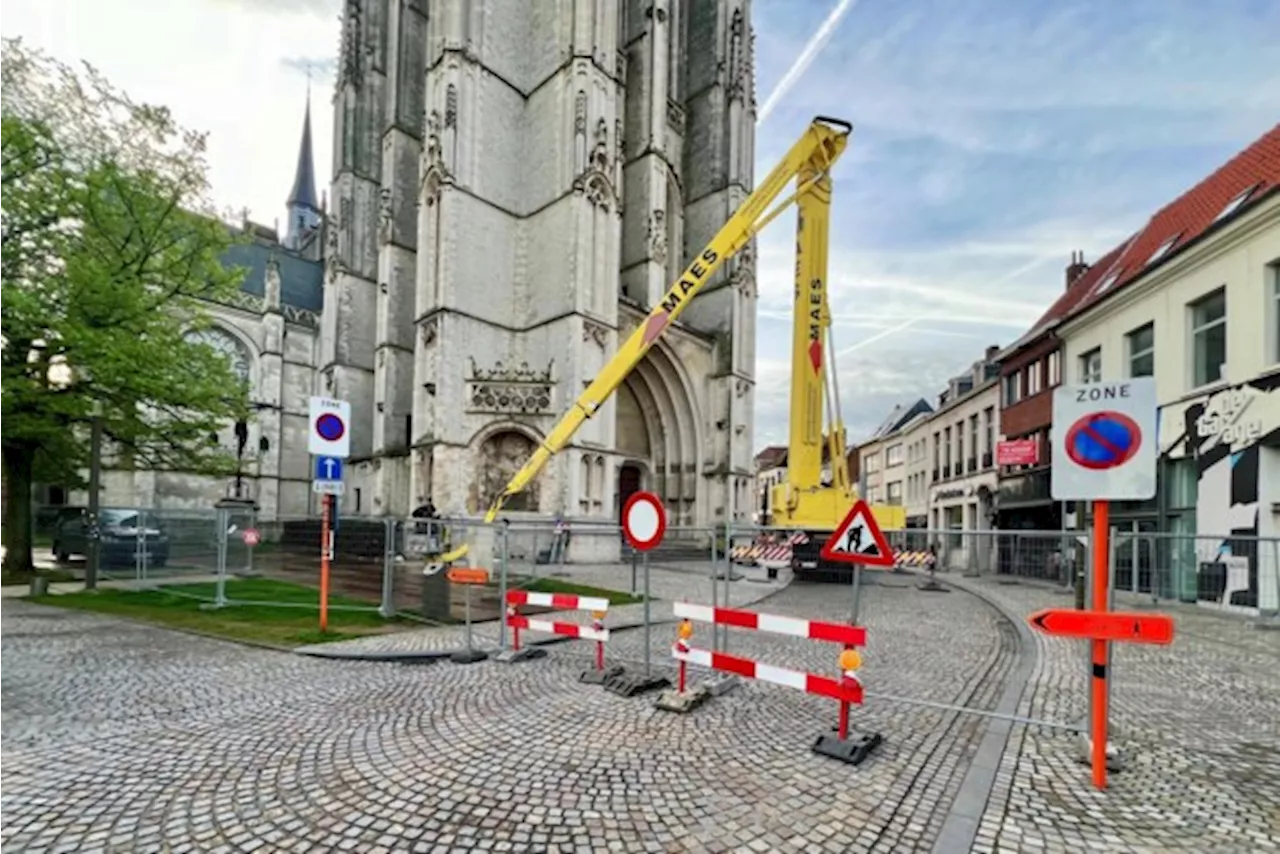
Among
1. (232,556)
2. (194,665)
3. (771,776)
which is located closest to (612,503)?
(232,556)

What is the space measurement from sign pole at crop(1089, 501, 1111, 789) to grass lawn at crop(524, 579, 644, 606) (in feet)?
26.2

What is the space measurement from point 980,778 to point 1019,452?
74.1 feet

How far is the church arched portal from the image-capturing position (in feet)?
94.8

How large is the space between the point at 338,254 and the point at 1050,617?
33.4 meters

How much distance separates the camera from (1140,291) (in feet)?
53.0

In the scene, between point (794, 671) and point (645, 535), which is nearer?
point (794, 671)

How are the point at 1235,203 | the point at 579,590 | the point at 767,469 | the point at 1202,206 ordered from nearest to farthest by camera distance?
1. the point at 579,590
2. the point at 1235,203
3. the point at 1202,206
4. the point at 767,469

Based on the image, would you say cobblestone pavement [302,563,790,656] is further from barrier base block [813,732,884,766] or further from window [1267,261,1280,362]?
window [1267,261,1280,362]

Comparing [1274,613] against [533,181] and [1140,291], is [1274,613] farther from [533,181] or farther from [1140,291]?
[533,181]

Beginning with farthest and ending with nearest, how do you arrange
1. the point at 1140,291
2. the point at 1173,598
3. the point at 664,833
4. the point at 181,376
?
the point at 1140,291
the point at 181,376
the point at 1173,598
the point at 664,833

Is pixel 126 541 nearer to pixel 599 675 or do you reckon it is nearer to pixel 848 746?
pixel 599 675

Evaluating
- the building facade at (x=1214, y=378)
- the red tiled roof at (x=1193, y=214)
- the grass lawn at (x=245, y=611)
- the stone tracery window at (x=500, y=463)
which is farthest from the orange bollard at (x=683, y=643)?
the stone tracery window at (x=500, y=463)

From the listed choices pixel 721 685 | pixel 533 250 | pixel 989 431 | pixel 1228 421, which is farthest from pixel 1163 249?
pixel 533 250

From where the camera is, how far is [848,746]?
171 inches
